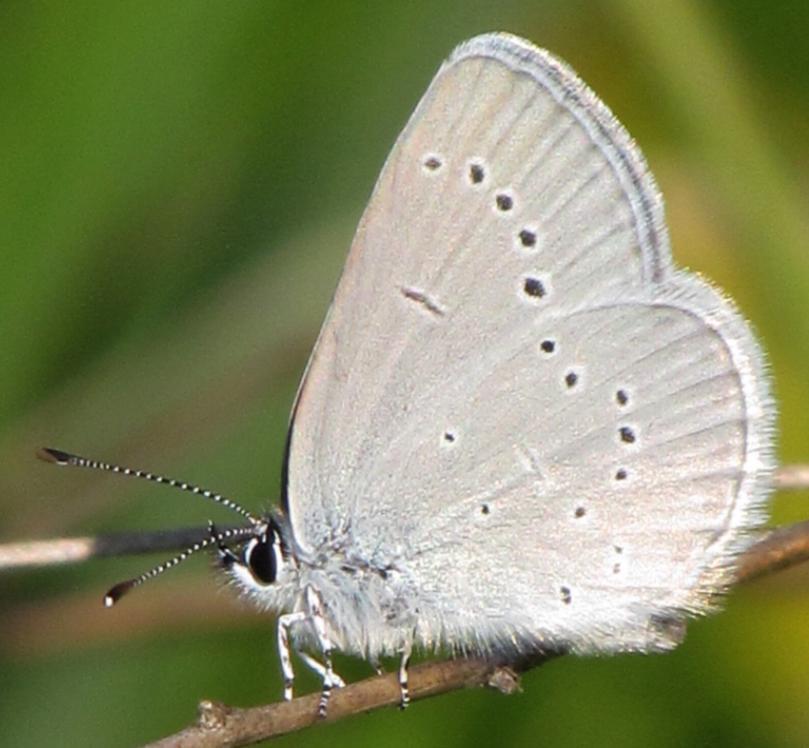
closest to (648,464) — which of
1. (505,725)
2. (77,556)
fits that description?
(505,725)

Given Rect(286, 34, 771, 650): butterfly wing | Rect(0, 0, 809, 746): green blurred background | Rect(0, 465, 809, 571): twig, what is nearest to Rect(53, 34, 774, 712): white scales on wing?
Rect(286, 34, 771, 650): butterfly wing

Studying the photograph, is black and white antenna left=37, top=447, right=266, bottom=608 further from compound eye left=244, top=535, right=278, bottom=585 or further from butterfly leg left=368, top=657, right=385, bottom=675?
butterfly leg left=368, top=657, right=385, bottom=675

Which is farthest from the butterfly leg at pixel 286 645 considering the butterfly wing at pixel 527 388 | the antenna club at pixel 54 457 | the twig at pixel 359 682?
the antenna club at pixel 54 457

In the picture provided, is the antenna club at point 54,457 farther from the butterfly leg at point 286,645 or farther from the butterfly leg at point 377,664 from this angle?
the butterfly leg at point 377,664

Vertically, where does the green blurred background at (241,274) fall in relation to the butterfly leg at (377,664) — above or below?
above

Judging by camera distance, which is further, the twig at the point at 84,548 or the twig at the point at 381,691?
the twig at the point at 84,548

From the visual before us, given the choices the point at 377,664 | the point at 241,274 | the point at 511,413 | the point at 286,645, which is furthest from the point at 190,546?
the point at 241,274

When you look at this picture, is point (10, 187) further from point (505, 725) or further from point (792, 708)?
point (792, 708)
